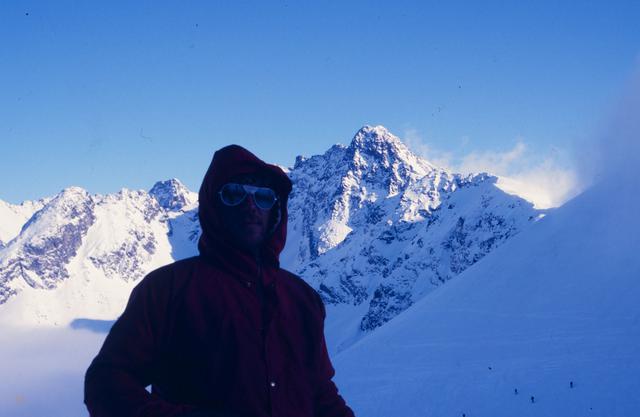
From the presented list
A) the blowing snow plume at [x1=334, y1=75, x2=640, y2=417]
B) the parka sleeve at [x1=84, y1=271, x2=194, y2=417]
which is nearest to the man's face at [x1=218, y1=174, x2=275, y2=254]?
the parka sleeve at [x1=84, y1=271, x2=194, y2=417]

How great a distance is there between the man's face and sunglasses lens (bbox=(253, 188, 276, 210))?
0.03 meters

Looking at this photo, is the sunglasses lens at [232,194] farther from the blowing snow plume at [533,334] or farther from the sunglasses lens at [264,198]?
the blowing snow plume at [533,334]

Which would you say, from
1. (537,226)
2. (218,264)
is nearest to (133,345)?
(218,264)

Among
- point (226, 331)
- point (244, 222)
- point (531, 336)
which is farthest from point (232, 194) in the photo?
point (531, 336)

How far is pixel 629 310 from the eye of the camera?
32.7 metres

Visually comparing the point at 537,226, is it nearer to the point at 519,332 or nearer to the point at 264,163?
the point at 519,332

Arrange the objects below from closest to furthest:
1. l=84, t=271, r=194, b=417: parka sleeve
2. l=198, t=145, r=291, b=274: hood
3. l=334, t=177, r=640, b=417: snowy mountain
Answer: l=84, t=271, r=194, b=417: parka sleeve < l=198, t=145, r=291, b=274: hood < l=334, t=177, r=640, b=417: snowy mountain

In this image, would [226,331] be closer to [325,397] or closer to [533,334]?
[325,397]

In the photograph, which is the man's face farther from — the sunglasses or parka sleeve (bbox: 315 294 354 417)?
parka sleeve (bbox: 315 294 354 417)

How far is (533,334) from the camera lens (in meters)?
34.4

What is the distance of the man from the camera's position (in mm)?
2773

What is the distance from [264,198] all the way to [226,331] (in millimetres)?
864

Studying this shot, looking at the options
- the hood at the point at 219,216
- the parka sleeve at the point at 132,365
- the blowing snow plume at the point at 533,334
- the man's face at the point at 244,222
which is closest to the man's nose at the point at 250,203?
the man's face at the point at 244,222

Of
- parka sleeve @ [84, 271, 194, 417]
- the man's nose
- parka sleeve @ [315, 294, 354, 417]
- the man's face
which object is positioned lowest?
parka sleeve @ [315, 294, 354, 417]
